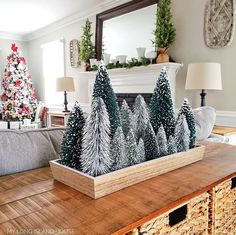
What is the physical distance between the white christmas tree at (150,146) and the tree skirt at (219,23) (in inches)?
94.5

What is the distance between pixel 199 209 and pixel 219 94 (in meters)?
2.49

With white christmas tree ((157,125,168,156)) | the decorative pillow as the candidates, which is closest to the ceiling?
the decorative pillow

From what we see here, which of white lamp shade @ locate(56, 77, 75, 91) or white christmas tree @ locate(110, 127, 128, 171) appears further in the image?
white lamp shade @ locate(56, 77, 75, 91)

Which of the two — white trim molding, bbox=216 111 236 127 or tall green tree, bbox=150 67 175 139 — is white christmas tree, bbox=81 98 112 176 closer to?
tall green tree, bbox=150 67 175 139

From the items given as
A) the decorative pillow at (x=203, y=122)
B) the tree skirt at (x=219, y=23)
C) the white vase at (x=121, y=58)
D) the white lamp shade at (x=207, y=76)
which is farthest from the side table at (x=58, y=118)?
the decorative pillow at (x=203, y=122)

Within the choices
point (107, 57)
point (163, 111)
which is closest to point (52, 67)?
point (107, 57)

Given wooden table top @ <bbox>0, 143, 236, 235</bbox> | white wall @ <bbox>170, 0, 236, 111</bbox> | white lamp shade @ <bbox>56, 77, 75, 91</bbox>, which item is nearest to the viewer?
wooden table top @ <bbox>0, 143, 236, 235</bbox>

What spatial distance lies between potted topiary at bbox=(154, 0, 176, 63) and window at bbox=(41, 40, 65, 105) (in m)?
2.87

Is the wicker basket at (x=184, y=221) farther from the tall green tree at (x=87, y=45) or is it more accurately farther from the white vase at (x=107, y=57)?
the tall green tree at (x=87, y=45)

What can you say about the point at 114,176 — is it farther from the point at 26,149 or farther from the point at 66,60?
the point at 66,60

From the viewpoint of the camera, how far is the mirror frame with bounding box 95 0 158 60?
3684 mm

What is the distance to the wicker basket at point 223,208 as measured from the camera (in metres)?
0.91

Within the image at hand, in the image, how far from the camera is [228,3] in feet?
9.33

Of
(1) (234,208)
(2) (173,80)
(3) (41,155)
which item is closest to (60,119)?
(2) (173,80)
